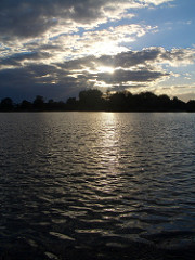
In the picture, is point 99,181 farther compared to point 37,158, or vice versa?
point 37,158

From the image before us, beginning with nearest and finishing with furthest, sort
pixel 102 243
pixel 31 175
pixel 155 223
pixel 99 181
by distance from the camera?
pixel 102 243 < pixel 155 223 < pixel 99 181 < pixel 31 175

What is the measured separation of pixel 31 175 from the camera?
1870cm

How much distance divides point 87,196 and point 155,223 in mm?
4496

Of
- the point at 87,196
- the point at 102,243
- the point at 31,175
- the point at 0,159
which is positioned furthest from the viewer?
the point at 0,159

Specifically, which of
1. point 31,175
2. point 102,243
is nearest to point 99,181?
point 31,175

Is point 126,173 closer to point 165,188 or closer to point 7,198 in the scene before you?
point 165,188

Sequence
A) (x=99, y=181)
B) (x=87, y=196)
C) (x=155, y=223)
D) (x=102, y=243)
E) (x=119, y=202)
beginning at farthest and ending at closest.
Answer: (x=99, y=181)
(x=87, y=196)
(x=119, y=202)
(x=155, y=223)
(x=102, y=243)

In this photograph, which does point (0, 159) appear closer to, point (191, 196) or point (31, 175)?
point (31, 175)

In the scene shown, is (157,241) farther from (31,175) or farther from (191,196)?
(31,175)

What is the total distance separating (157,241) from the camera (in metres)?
9.39

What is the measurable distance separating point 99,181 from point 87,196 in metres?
3.04

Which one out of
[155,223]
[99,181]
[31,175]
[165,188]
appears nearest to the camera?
[155,223]

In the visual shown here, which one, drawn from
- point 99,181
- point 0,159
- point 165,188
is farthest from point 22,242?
point 0,159

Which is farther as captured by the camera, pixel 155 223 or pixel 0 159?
pixel 0 159
